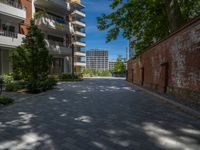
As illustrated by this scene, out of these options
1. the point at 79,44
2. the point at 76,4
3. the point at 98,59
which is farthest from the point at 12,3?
the point at 98,59

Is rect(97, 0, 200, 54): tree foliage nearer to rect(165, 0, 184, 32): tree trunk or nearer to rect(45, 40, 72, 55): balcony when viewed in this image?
rect(165, 0, 184, 32): tree trunk

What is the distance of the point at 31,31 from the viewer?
55.9 ft

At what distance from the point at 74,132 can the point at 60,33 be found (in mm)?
30082

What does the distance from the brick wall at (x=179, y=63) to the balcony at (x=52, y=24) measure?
16787 mm

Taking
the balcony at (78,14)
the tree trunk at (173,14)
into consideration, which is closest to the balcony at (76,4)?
the balcony at (78,14)

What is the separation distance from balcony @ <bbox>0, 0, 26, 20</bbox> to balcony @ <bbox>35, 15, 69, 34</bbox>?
12.7ft

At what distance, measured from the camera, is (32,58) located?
16.3 metres

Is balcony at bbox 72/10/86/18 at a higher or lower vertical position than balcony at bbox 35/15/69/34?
higher

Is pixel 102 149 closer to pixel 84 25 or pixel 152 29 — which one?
pixel 152 29

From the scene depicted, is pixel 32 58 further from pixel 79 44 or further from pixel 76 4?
pixel 76 4

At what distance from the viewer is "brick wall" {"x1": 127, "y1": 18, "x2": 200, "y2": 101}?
9626mm

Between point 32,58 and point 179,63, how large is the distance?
1046cm

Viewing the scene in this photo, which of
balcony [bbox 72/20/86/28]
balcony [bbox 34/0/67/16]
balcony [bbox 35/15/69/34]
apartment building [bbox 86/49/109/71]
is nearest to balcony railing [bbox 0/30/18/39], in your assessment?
balcony [bbox 35/15/69/34]

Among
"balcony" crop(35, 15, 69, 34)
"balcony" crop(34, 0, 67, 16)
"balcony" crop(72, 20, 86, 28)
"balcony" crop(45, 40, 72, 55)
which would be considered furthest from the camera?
"balcony" crop(72, 20, 86, 28)
